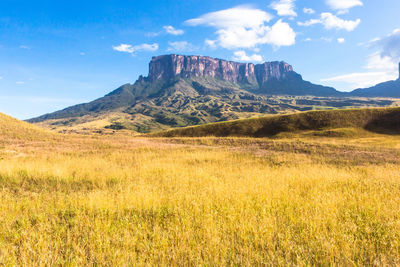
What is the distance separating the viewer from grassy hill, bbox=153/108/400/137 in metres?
38.7

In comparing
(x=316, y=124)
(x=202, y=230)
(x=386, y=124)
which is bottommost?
(x=386, y=124)

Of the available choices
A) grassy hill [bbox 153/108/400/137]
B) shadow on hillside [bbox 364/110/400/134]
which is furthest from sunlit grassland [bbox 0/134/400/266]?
shadow on hillside [bbox 364/110/400/134]

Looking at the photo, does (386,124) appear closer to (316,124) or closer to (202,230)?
(316,124)

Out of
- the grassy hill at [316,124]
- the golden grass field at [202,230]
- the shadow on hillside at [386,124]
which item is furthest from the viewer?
the grassy hill at [316,124]

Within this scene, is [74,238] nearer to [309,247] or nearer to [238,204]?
[238,204]

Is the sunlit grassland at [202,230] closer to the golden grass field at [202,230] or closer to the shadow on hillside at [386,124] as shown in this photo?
the golden grass field at [202,230]

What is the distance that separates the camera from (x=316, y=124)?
140 ft

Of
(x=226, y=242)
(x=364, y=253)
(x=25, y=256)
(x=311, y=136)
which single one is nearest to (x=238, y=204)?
(x=226, y=242)

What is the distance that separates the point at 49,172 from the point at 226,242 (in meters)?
8.63

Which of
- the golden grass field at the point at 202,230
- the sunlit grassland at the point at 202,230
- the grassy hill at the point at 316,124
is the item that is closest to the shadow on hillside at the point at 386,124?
the grassy hill at the point at 316,124

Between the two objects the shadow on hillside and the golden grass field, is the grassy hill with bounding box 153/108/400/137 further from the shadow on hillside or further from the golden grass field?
the golden grass field

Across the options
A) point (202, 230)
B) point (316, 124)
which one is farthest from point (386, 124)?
point (202, 230)

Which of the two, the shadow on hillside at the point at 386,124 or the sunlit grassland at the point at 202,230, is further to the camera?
the shadow on hillside at the point at 386,124

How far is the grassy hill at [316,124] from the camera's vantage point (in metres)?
38.7
